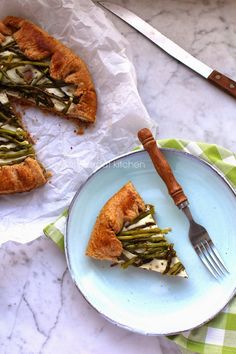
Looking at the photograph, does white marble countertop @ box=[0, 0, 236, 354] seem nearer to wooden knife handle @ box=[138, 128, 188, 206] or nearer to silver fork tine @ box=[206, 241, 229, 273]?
wooden knife handle @ box=[138, 128, 188, 206]

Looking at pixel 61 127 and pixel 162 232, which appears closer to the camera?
pixel 162 232

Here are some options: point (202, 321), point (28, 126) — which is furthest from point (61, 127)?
point (202, 321)

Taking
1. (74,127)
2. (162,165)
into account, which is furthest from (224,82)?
(74,127)

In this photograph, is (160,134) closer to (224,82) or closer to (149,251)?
(224,82)

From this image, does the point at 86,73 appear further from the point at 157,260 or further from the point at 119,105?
the point at 157,260

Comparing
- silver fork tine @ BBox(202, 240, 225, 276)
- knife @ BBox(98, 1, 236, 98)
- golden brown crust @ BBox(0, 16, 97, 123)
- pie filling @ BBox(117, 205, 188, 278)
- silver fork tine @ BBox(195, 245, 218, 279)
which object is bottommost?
pie filling @ BBox(117, 205, 188, 278)

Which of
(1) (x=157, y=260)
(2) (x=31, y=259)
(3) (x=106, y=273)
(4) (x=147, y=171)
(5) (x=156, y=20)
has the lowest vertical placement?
(2) (x=31, y=259)

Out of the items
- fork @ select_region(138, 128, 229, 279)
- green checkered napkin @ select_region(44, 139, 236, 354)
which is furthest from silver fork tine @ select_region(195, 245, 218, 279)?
green checkered napkin @ select_region(44, 139, 236, 354)

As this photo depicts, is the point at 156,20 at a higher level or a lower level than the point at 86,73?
higher
